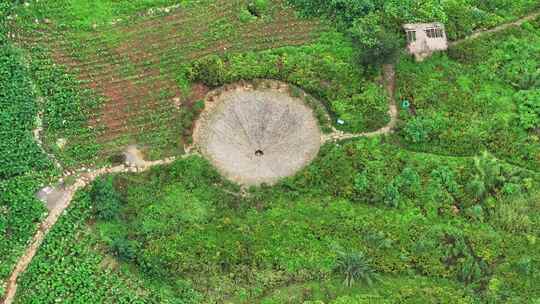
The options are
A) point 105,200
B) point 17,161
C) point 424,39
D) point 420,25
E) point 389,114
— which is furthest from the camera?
point 420,25

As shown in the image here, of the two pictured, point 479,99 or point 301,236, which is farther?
point 479,99

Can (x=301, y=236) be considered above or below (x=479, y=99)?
below

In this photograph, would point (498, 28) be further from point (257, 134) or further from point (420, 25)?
point (257, 134)

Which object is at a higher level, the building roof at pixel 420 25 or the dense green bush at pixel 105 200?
the building roof at pixel 420 25

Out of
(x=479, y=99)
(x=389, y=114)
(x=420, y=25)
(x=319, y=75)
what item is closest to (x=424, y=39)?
(x=420, y=25)

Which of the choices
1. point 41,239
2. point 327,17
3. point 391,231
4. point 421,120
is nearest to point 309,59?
point 327,17

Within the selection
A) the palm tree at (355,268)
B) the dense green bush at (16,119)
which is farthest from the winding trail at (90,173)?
the palm tree at (355,268)

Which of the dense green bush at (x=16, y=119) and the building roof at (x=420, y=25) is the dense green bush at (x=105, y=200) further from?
the building roof at (x=420, y=25)

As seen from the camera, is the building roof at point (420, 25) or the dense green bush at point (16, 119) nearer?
the dense green bush at point (16, 119)
